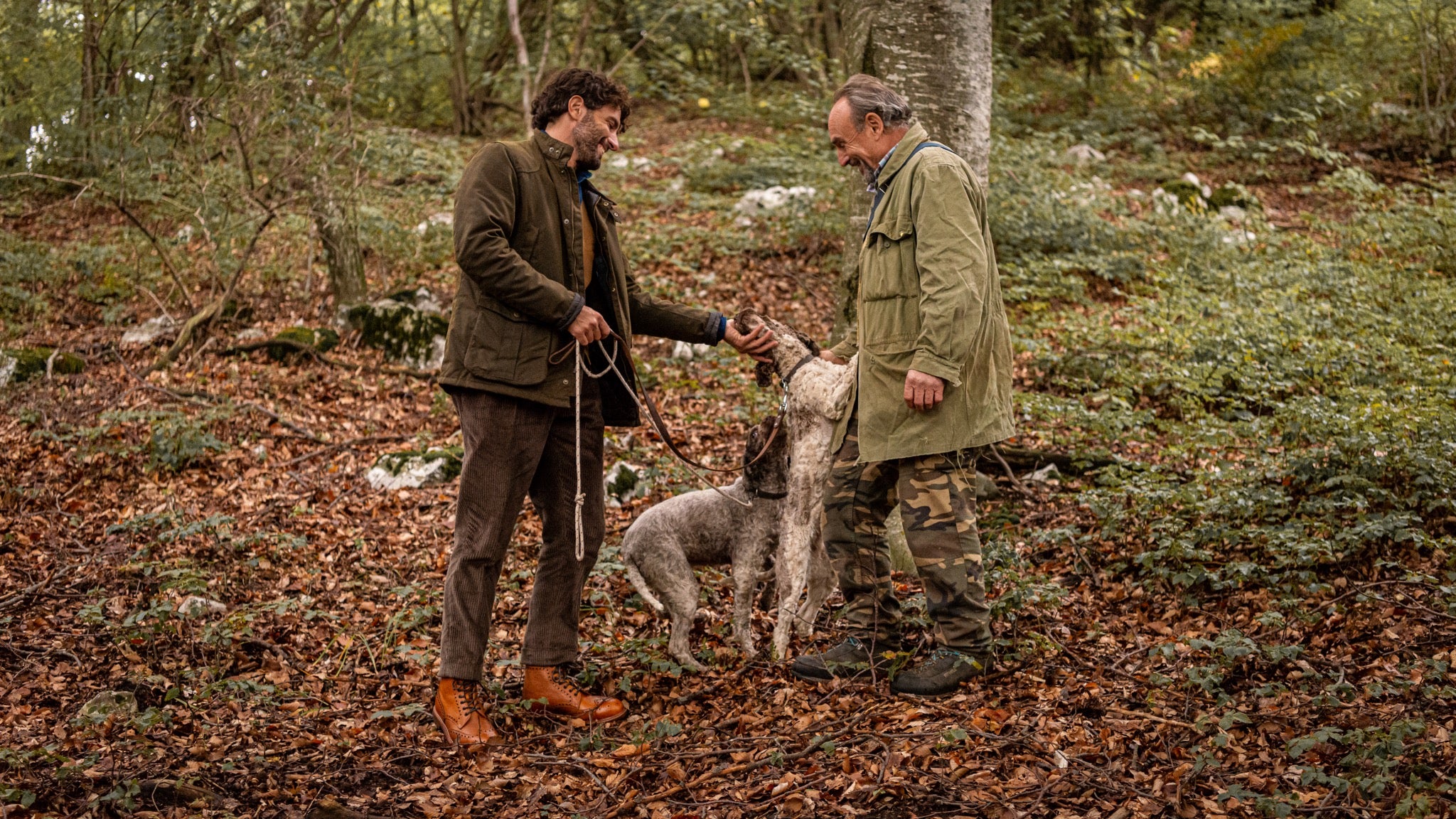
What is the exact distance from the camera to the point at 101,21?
36.0 feet

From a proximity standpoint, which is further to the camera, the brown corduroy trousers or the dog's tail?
the dog's tail

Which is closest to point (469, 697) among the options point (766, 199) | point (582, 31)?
point (766, 199)

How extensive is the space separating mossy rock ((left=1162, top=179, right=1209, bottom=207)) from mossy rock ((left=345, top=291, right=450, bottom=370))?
29.2ft

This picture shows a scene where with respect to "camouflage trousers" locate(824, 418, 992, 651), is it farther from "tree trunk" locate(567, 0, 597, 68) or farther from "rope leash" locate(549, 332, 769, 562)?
"tree trunk" locate(567, 0, 597, 68)

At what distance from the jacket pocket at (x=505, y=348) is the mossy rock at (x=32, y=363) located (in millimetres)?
6994

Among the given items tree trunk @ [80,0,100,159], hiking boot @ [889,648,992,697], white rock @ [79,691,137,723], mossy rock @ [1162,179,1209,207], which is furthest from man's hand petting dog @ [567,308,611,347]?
mossy rock @ [1162,179,1209,207]

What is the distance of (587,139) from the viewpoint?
4234 millimetres

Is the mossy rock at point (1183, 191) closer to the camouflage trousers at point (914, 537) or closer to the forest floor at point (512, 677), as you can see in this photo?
the forest floor at point (512, 677)

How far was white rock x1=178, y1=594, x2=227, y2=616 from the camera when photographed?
523 cm

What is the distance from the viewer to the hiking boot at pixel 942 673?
4160 millimetres

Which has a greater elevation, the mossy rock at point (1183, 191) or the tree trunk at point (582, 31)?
the tree trunk at point (582, 31)

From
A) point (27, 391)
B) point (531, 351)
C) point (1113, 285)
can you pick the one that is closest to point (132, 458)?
point (27, 391)

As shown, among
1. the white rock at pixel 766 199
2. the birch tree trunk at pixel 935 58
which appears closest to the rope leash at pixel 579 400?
the birch tree trunk at pixel 935 58

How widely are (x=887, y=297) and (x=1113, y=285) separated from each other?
7580 millimetres
